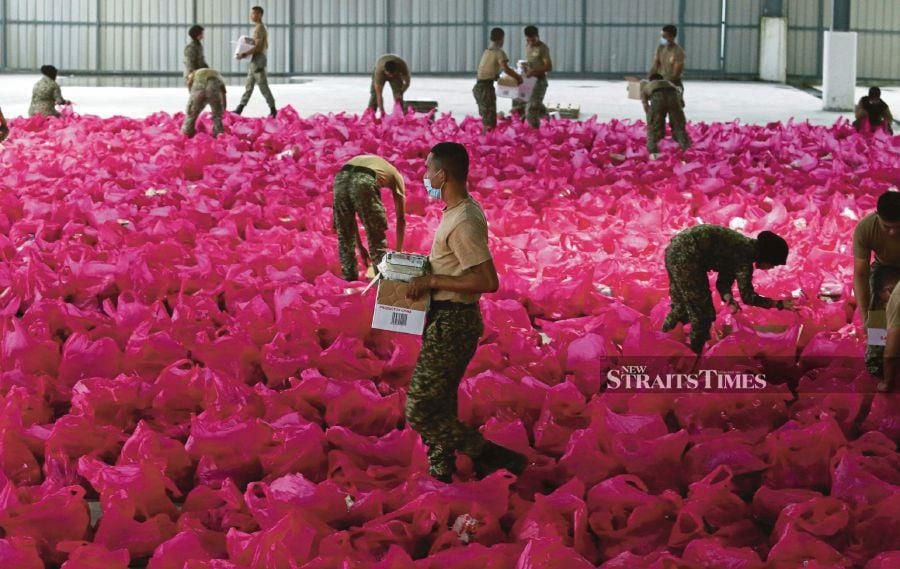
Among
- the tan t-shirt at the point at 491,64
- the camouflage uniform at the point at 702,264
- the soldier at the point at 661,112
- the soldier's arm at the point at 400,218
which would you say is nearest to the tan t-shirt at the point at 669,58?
the soldier at the point at 661,112

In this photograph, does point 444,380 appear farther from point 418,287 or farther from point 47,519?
point 47,519

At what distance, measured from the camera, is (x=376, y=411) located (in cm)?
524

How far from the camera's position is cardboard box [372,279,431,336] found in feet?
14.4

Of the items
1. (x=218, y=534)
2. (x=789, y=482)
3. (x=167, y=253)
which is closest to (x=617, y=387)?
(x=789, y=482)

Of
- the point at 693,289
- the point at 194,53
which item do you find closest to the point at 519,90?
the point at 194,53

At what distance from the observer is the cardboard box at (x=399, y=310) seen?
4.38 meters

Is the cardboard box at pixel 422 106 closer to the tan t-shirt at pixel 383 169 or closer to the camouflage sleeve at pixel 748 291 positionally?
the tan t-shirt at pixel 383 169

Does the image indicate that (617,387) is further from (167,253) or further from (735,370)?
(167,253)

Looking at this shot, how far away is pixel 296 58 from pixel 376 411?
27376 millimetres

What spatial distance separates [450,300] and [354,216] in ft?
10.3

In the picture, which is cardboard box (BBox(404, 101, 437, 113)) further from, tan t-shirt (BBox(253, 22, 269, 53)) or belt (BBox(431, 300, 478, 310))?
belt (BBox(431, 300, 478, 310))

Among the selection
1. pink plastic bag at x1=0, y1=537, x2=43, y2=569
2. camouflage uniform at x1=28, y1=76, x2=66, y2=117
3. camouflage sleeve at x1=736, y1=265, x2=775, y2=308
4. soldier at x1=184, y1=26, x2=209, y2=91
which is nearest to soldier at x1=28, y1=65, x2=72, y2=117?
camouflage uniform at x1=28, y1=76, x2=66, y2=117

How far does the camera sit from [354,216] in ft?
24.5

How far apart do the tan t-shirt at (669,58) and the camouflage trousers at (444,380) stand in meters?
9.65
